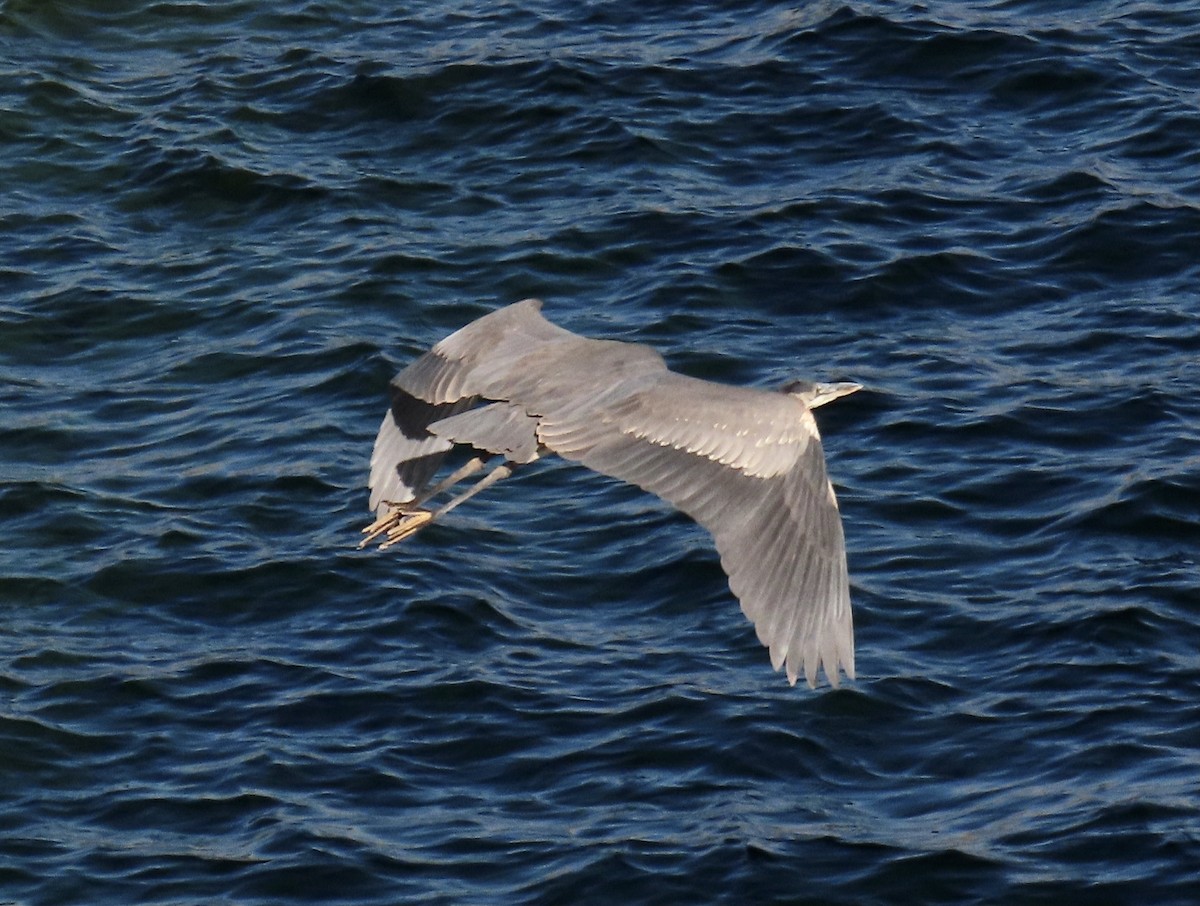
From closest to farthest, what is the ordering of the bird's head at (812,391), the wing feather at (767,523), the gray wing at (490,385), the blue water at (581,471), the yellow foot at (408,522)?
the wing feather at (767,523) < the gray wing at (490,385) < the bird's head at (812,391) < the yellow foot at (408,522) < the blue water at (581,471)

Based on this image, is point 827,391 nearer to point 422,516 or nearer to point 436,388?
point 436,388

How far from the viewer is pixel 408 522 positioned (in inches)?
282

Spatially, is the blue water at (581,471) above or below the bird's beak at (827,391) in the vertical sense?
below

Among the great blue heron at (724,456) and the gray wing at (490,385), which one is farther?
the gray wing at (490,385)

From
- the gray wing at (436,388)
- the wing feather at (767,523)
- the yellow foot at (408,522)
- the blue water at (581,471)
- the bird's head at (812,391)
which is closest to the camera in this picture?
the wing feather at (767,523)

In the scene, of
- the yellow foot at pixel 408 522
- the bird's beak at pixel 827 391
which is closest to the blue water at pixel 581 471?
the yellow foot at pixel 408 522

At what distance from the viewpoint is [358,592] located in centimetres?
857

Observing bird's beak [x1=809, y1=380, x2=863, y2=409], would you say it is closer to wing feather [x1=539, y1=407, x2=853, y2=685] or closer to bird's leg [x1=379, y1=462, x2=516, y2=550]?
wing feather [x1=539, y1=407, x2=853, y2=685]

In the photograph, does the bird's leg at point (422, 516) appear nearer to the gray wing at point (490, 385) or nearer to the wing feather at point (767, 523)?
the gray wing at point (490, 385)

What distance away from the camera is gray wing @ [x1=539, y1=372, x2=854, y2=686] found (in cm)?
629

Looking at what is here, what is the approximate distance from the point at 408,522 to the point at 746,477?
1.23m

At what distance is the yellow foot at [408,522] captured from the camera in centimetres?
711

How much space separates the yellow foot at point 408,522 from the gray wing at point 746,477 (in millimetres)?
826

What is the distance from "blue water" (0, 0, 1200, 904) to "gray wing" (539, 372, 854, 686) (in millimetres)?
1075
